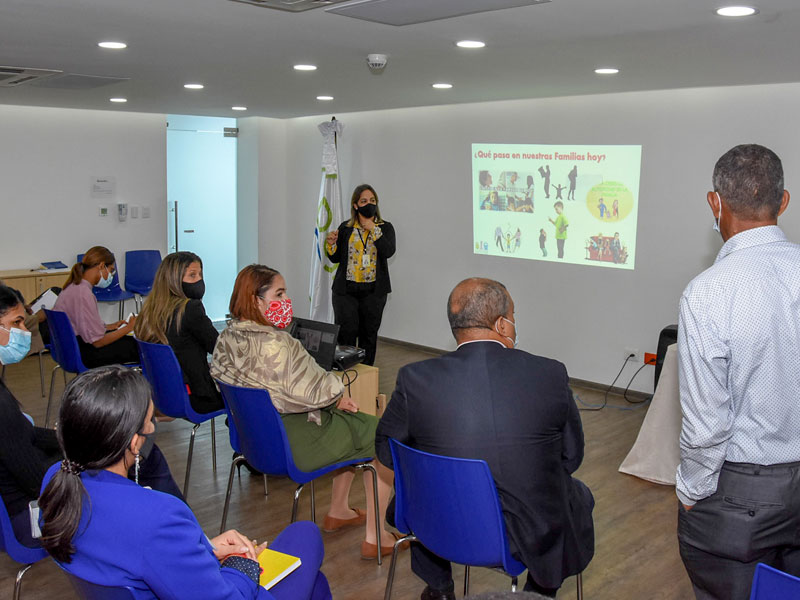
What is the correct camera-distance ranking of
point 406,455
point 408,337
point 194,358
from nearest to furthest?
point 406,455 → point 194,358 → point 408,337

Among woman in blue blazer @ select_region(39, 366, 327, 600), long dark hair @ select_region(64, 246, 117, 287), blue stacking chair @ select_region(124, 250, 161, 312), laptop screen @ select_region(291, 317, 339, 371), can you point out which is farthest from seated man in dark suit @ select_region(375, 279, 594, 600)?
blue stacking chair @ select_region(124, 250, 161, 312)

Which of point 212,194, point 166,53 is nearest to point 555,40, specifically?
point 166,53

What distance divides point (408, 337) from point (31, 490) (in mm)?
5795

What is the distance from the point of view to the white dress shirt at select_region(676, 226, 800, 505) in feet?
6.32

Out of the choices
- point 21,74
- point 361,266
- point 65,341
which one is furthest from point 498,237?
point 21,74

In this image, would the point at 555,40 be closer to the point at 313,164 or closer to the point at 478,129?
the point at 478,129

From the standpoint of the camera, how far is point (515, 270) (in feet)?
23.4

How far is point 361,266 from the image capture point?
21.1 ft

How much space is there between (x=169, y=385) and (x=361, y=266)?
8.51 ft

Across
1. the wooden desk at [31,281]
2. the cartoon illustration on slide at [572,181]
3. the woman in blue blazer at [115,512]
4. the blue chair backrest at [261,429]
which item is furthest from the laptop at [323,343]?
the wooden desk at [31,281]

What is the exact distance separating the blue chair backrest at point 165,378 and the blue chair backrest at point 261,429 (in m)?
0.80

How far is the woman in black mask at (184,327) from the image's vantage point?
4184 mm

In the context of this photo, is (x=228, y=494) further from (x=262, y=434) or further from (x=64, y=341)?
(x=64, y=341)

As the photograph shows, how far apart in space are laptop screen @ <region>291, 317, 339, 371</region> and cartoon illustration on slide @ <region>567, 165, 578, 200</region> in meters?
3.21
